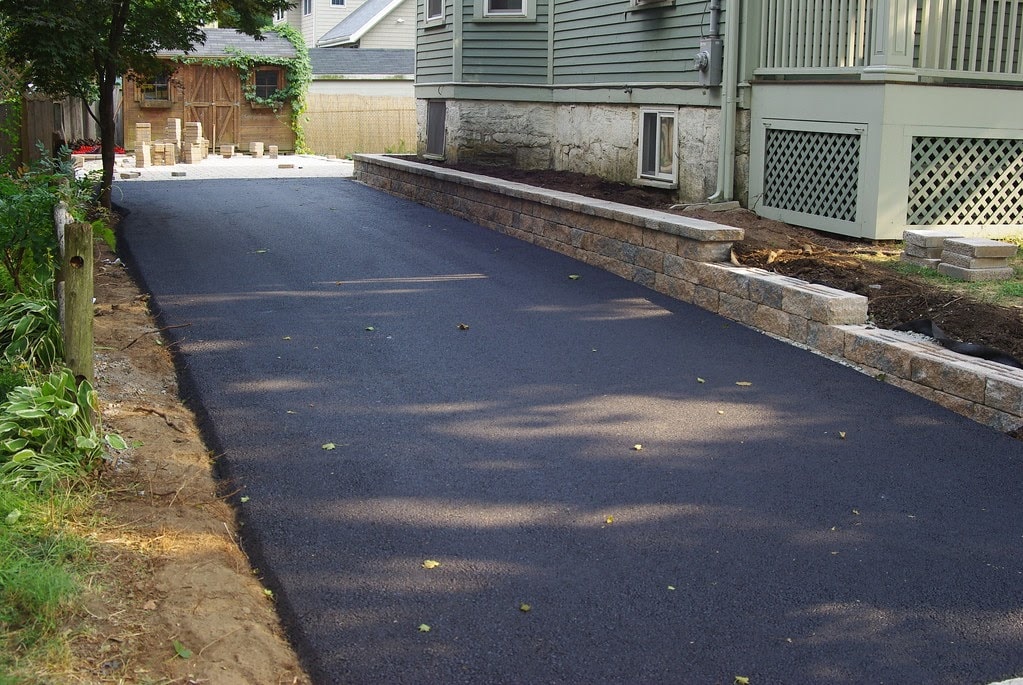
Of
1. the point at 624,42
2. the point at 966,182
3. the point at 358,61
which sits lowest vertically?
the point at 966,182

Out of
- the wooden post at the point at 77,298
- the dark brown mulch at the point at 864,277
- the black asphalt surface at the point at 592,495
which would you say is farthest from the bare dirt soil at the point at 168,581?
the dark brown mulch at the point at 864,277

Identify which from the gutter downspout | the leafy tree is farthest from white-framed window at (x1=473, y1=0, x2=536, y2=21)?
the gutter downspout

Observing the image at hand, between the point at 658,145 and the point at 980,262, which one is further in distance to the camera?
the point at 658,145

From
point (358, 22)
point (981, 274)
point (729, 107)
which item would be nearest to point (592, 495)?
point (981, 274)

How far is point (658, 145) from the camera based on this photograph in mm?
14078

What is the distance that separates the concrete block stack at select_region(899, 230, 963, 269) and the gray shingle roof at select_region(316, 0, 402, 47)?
108 ft

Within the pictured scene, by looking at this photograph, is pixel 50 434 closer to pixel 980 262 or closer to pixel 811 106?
pixel 980 262

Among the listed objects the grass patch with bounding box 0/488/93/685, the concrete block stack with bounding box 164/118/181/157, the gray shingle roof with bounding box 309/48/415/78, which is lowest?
the grass patch with bounding box 0/488/93/685

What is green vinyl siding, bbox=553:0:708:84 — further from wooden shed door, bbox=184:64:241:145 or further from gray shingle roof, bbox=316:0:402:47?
gray shingle roof, bbox=316:0:402:47

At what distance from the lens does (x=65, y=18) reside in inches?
447

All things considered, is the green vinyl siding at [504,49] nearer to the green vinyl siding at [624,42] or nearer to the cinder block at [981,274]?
the green vinyl siding at [624,42]

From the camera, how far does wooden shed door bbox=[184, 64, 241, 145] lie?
31.3 meters

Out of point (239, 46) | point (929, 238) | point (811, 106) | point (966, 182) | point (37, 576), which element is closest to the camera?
point (37, 576)

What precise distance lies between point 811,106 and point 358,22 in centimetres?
3198
